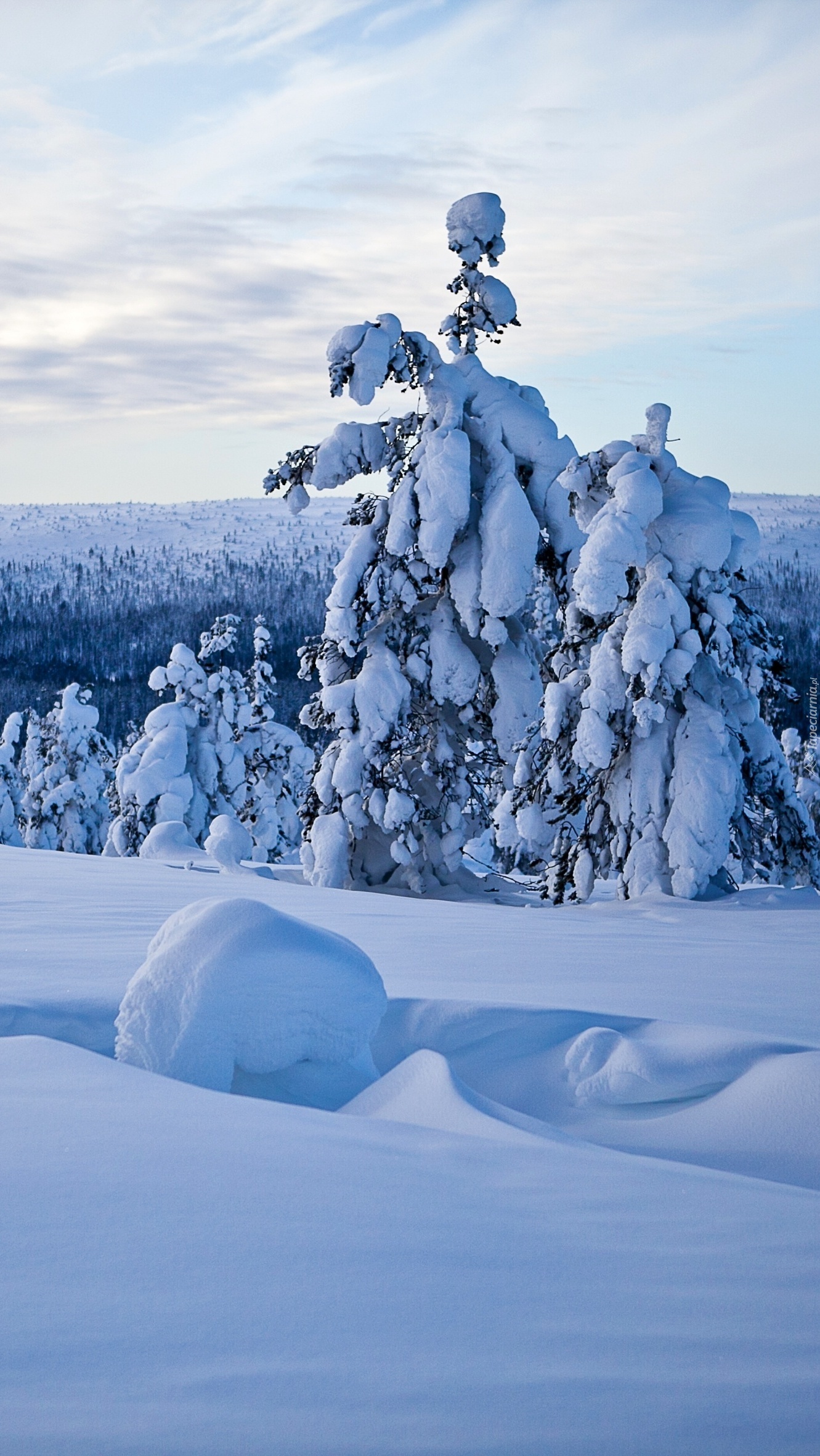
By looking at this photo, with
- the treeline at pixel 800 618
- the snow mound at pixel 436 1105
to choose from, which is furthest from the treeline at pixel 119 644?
the snow mound at pixel 436 1105

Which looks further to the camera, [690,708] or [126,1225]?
[690,708]

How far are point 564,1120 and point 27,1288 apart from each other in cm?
222

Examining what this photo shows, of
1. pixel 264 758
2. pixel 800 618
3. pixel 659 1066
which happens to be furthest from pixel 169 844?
pixel 800 618

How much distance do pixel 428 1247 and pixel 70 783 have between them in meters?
39.0

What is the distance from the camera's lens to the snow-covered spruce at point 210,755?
29.6m

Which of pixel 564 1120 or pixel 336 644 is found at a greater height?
pixel 336 644

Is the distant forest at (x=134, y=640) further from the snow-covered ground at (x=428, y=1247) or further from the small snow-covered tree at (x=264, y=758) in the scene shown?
the snow-covered ground at (x=428, y=1247)

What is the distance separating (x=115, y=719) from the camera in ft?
380

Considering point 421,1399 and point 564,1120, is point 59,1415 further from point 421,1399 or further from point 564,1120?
point 564,1120

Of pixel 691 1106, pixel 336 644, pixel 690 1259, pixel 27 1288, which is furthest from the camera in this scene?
pixel 336 644

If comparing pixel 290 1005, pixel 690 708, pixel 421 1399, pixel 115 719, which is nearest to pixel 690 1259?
pixel 421 1399

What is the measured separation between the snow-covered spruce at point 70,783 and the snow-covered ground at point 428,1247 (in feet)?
119

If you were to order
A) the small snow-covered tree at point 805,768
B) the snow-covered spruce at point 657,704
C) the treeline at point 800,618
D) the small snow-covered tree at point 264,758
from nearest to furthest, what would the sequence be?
the snow-covered spruce at point 657,704 → the small snow-covered tree at point 264,758 → the small snow-covered tree at point 805,768 → the treeline at point 800,618

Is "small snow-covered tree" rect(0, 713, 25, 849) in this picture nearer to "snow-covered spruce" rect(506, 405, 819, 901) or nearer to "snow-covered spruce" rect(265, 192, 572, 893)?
"snow-covered spruce" rect(265, 192, 572, 893)
